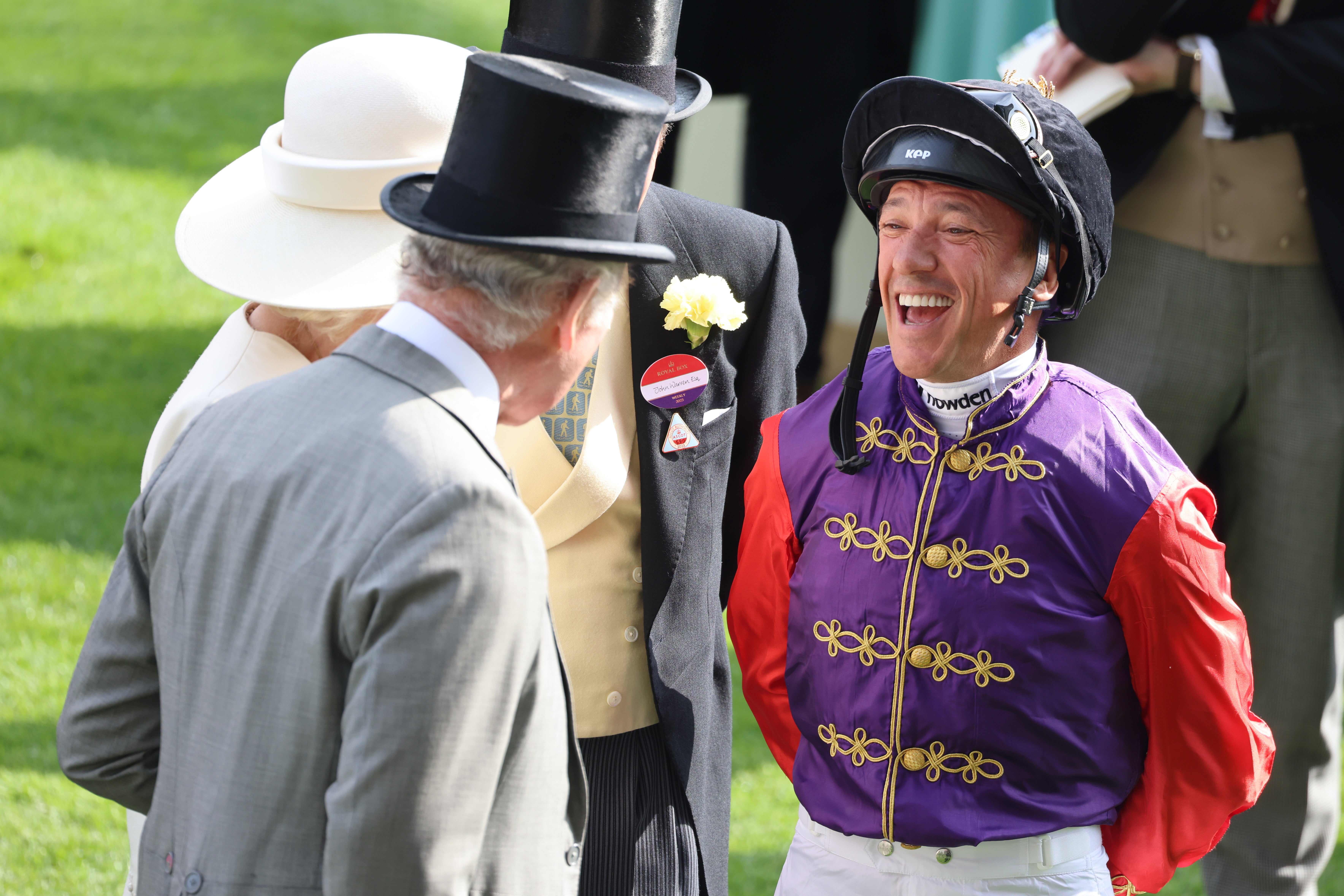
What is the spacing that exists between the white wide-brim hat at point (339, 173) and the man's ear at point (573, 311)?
657 millimetres

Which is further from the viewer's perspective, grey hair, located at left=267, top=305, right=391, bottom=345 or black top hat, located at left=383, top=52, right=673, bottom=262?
grey hair, located at left=267, top=305, right=391, bottom=345

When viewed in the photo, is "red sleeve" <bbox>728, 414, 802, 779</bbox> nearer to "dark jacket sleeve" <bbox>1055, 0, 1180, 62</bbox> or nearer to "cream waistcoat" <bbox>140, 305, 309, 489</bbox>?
"cream waistcoat" <bbox>140, 305, 309, 489</bbox>

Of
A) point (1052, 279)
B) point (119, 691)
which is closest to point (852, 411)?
point (1052, 279)

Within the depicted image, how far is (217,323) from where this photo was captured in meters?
7.67

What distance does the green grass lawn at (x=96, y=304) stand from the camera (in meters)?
4.19

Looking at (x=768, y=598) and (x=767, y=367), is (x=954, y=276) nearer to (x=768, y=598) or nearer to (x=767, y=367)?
(x=767, y=367)

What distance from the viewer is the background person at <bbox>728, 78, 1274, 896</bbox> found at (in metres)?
2.36

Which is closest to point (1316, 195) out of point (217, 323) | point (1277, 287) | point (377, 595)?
point (1277, 287)

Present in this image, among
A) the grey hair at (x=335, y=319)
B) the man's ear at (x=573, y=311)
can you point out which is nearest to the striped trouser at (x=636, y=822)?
the grey hair at (x=335, y=319)

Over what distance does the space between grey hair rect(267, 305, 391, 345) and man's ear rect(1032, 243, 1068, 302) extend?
1.17 meters

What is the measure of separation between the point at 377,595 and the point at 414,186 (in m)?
0.69

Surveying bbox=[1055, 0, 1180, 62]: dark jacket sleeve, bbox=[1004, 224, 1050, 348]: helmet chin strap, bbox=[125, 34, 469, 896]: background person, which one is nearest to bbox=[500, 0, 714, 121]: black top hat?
bbox=[125, 34, 469, 896]: background person

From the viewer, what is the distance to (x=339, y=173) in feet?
8.14

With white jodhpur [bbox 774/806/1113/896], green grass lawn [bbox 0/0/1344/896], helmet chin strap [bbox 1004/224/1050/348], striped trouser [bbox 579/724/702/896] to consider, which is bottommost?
green grass lawn [bbox 0/0/1344/896]
